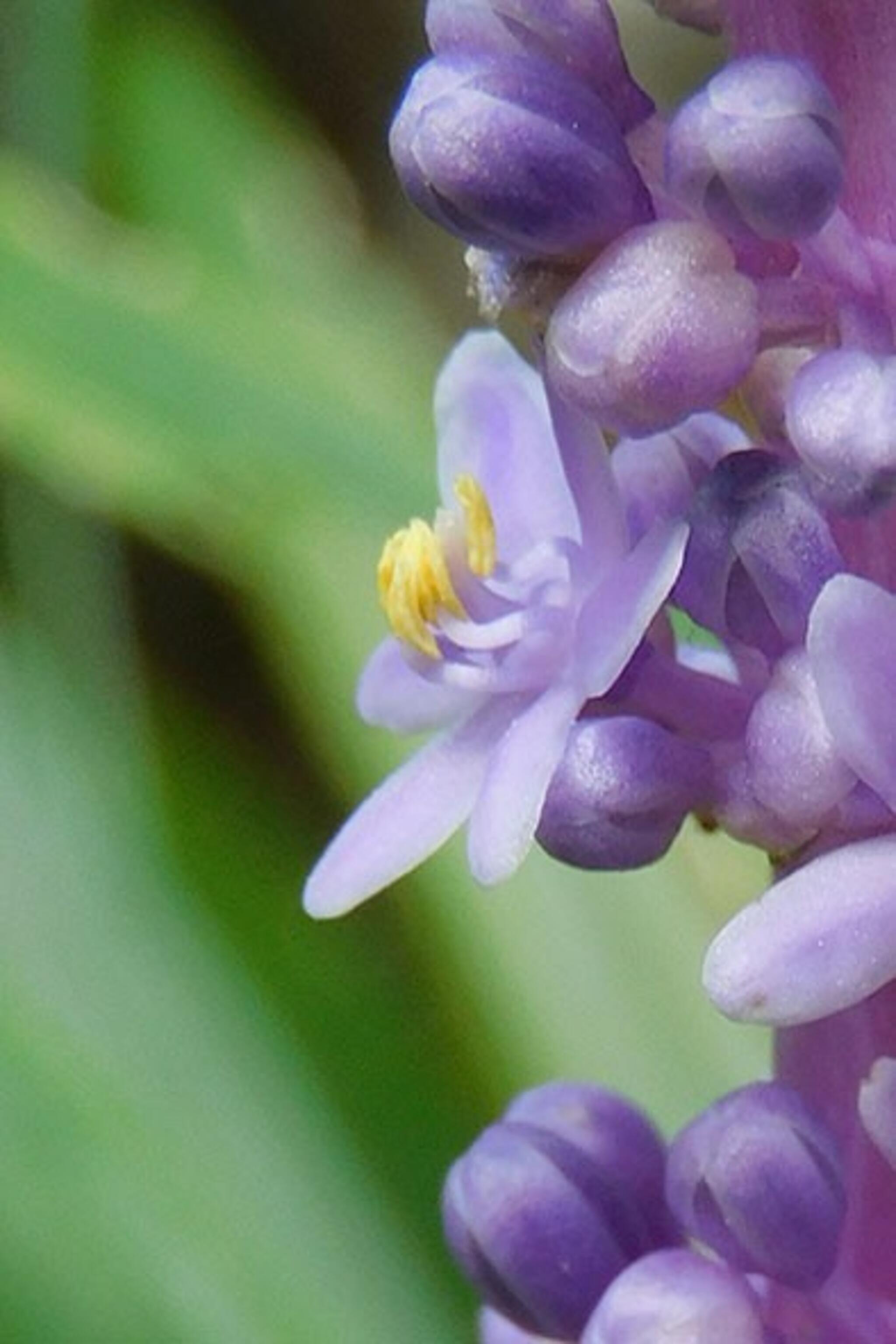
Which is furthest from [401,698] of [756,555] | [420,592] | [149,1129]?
[149,1129]

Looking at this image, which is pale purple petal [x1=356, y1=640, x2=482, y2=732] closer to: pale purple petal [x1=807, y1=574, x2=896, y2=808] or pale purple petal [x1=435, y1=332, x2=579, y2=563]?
pale purple petal [x1=435, y1=332, x2=579, y2=563]

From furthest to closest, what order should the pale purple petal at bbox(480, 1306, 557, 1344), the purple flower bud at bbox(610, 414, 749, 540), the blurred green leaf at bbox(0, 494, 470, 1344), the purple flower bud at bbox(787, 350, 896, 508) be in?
the blurred green leaf at bbox(0, 494, 470, 1344)
the pale purple petal at bbox(480, 1306, 557, 1344)
the purple flower bud at bbox(610, 414, 749, 540)
the purple flower bud at bbox(787, 350, 896, 508)

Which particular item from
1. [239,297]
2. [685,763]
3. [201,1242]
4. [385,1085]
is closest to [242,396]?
[239,297]

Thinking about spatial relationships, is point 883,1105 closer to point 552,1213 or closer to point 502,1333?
point 552,1213

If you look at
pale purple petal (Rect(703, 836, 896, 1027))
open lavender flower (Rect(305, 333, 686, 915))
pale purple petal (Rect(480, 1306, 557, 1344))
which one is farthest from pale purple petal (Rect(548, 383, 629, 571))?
pale purple petal (Rect(480, 1306, 557, 1344))

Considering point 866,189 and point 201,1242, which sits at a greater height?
point 866,189

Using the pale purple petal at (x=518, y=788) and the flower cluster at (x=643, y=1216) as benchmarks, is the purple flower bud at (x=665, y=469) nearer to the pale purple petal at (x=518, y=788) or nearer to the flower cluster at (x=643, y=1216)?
the pale purple petal at (x=518, y=788)

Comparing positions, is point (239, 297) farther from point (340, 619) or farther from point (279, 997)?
point (279, 997)
